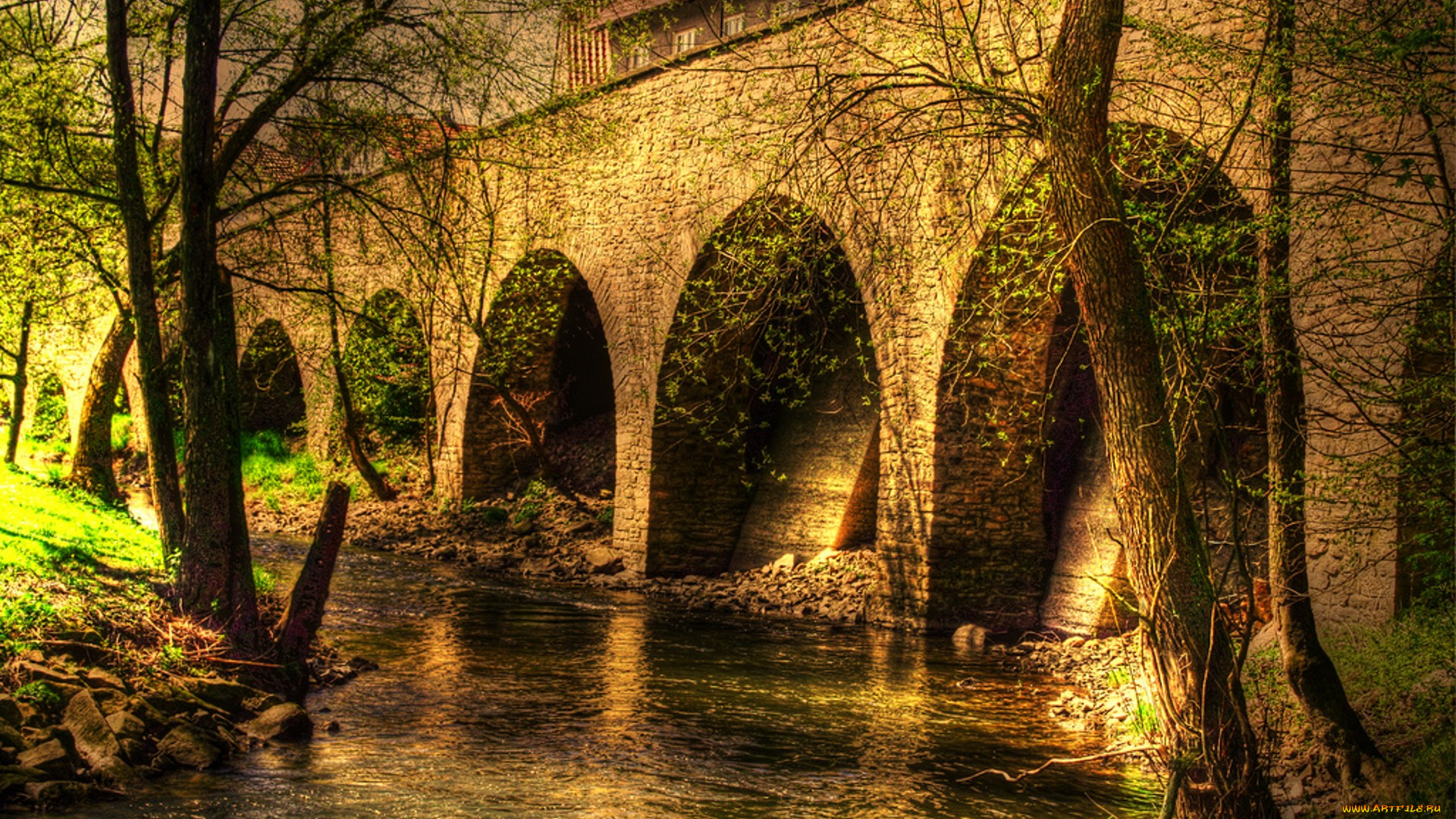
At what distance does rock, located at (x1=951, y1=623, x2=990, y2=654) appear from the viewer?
30.0ft

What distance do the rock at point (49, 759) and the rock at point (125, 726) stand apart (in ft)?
1.24

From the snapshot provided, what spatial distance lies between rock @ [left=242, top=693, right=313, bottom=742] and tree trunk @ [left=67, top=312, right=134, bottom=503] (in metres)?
5.13

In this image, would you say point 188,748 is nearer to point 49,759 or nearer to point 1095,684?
point 49,759

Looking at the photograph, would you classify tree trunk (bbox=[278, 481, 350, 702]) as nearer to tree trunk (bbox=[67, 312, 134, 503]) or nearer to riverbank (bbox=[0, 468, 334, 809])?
riverbank (bbox=[0, 468, 334, 809])

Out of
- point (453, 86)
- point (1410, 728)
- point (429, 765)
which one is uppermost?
point (453, 86)

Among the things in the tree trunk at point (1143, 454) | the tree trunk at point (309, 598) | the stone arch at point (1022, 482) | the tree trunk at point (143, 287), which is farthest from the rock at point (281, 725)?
the stone arch at point (1022, 482)

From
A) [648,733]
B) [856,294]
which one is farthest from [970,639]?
[856,294]

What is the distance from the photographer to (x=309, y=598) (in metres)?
6.77

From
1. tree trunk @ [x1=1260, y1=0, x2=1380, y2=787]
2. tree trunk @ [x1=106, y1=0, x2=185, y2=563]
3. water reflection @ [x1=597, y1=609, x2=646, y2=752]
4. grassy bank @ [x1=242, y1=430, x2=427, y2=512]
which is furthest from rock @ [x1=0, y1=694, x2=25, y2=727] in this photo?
grassy bank @ [x1=242, y1=430, x2=427, y2=512]

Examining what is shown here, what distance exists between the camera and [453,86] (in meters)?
7.49

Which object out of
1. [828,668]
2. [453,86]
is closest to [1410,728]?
[828,668]

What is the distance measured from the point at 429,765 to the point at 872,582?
17.9ft

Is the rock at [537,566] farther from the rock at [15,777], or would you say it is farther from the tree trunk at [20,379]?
the rock at [15,777]

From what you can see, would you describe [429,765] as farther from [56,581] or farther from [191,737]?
[56,581]
